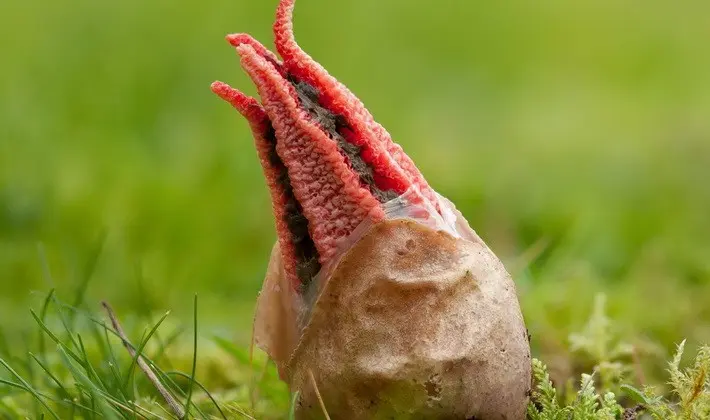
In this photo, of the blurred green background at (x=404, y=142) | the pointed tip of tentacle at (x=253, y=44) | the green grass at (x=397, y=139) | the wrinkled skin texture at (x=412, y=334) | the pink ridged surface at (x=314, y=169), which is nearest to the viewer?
the wrinkled skin texture at (x=412, y=334)

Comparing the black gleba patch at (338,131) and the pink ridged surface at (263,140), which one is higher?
the black gleba patch at (338,131)

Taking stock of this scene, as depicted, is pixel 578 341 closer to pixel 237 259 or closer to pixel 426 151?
pixel 237 259

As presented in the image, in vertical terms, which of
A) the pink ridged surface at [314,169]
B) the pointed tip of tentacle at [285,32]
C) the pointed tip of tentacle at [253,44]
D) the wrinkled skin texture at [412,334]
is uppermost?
the pointed tip of tentacle at [285,32]

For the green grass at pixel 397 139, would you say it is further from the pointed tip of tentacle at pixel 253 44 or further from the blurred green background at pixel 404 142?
the pointed tip of tentacle at pixel 253 44

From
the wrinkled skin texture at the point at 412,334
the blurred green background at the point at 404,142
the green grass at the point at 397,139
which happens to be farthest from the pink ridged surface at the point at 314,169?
the blurred green background at the point at 404,142

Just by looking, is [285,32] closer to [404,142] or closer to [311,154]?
[311,154]

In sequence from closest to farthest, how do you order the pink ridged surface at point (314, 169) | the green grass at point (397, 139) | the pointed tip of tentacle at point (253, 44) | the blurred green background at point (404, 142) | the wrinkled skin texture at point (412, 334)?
the wrinkled skin texture at point (412, 334) < the pink ridged surface at point (314, 169) < the pointed tip of tentacle at point (253, 44) < the green grass at point (397, 139) < the blurred green background at point (404, 142)

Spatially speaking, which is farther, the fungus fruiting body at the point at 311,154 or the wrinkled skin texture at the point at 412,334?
the fungus fruiting body at the point at 311,154

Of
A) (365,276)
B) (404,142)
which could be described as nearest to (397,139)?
(404,142)
